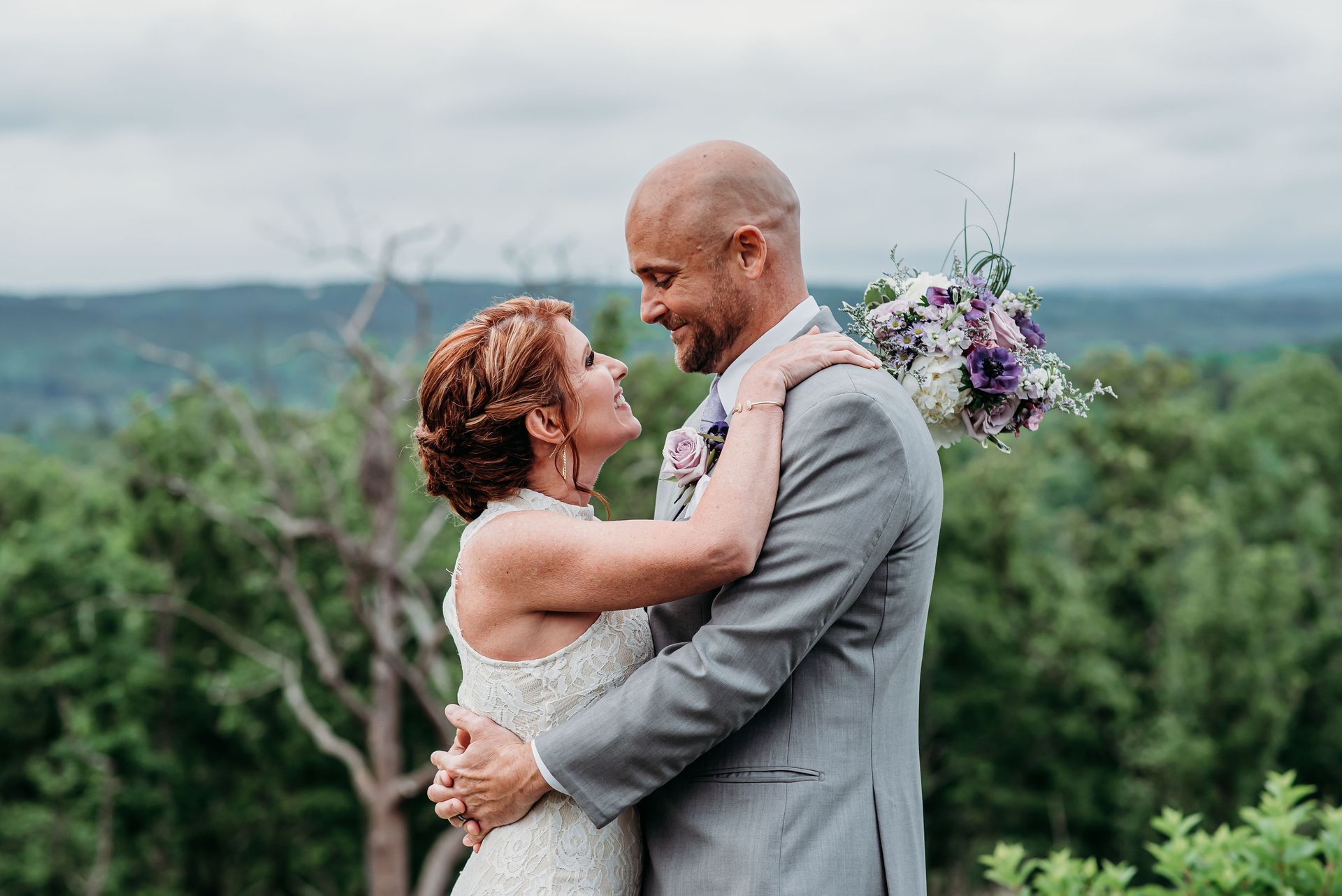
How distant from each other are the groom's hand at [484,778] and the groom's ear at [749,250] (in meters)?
1.22

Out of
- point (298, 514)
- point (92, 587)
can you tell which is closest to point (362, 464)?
point (298, 514)

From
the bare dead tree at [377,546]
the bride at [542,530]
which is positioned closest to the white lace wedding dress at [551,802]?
the bride at [542,530]

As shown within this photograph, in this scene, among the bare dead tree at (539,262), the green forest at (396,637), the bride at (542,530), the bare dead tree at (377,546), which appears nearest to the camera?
the bride at (542,530)

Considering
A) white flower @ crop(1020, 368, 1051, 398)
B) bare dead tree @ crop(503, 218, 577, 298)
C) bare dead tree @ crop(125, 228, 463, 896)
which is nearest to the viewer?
white flower @ crop(1020, 368, 1051, 398)

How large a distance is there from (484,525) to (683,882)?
0.92m

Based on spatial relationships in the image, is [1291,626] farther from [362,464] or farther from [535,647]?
[535,647]

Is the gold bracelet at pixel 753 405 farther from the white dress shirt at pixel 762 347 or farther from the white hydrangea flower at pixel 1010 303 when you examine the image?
the white hydrangea flower at pixel 1010 303

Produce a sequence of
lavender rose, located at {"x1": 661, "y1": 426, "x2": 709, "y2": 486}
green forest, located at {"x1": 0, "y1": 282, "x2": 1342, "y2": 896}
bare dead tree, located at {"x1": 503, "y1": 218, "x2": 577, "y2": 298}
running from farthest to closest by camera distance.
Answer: green forest, located at {"x1": 0, "y1": 282, "x2": 1342, "y2": 896}, bare dead tree, located at {"x1": 503, "y1": 218, "x2": 577, "y2": 298}, lavender rose, located at {"x1": 661, "y1": 426, "x2": 709, "y2": 486}

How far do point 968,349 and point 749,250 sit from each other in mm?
595

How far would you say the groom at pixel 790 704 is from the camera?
8.79 feet

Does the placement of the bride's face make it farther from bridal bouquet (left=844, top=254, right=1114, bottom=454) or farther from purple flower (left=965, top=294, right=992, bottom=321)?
purple flower (left=965, top=294, right=992, bottom=321)

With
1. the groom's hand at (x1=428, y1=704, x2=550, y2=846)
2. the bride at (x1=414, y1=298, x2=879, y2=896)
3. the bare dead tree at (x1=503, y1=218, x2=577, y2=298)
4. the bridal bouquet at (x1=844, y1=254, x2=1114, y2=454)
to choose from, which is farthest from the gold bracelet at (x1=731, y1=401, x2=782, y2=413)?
the bare dead tree at (x1=503, y1=218, x2=577, y2=298)

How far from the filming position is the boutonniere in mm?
2959

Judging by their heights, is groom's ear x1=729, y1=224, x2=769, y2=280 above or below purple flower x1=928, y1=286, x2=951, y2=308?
above
